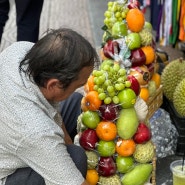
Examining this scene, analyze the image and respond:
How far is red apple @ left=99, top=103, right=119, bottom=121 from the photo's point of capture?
2.23 metres

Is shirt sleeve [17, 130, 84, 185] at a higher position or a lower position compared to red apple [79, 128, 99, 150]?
higher

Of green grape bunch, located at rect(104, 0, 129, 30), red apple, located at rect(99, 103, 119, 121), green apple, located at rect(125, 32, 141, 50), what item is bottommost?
red apple, located at rect(99, 103, 119, 121)

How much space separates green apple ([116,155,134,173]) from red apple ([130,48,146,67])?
0.64 m

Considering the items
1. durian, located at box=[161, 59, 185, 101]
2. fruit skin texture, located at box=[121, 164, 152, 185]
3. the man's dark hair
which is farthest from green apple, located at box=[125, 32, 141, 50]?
the man's dark hair

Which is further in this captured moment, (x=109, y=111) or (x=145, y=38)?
(x=145, y=38)

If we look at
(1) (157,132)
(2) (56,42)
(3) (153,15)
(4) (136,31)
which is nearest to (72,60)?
(2) (56,42)

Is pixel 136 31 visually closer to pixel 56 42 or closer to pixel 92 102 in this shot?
pixel 92 102

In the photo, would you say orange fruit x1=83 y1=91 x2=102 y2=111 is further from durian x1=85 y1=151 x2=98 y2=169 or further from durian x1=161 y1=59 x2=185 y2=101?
durian x1=161 y1=59 x2=185 y2=101

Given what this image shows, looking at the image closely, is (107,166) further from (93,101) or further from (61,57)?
(61,57)

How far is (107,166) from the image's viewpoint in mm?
2295

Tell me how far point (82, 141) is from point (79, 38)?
0.65m

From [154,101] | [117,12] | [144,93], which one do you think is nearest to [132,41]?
[117,12]

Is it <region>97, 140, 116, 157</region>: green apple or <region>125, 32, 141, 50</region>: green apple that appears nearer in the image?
<region>97, 140, 116, 157</region>: green apple

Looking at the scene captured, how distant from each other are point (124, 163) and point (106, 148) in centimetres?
11
